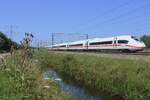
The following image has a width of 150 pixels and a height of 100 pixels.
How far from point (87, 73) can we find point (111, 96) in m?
7.98

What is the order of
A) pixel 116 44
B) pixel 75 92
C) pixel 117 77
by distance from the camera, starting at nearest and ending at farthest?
pixel 75 92, pixel 117 77, pixel 116 44

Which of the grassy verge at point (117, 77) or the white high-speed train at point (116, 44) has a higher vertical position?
the white high-speed train at point (116, 44)

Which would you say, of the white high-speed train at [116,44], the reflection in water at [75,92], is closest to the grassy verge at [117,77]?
the reflection in water at [75,92]

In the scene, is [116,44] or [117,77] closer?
[117,77]

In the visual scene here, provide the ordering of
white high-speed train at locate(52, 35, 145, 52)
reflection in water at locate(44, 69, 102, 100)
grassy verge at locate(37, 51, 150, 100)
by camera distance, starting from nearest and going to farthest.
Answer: reflection in water at locate(44, 69, 102, 100)
grassy verge at locate(37, 51, 150, 100)
white high-speed train at locate(52, 35, 145, 52)

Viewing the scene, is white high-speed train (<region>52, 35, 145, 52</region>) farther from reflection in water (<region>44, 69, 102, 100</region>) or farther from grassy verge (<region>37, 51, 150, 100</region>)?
reflection in water (<region>44, 69, 102, 100</region>)

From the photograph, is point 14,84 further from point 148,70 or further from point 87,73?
point 87,73

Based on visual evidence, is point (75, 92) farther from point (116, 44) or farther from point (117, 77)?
point (116, 44)

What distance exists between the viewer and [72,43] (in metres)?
84.7

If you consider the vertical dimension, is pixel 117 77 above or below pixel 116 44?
below

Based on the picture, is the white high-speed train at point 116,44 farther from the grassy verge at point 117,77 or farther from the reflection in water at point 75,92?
the reflection in water at point 75,92

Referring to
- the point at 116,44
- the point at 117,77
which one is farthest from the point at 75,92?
the point at 116,44

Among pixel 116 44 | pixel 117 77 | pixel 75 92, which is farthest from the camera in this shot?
pixel 116 44

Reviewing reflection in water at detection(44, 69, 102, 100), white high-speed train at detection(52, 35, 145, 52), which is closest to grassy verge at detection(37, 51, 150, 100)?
reflection in water at detection(44, 69, 102, 100)
